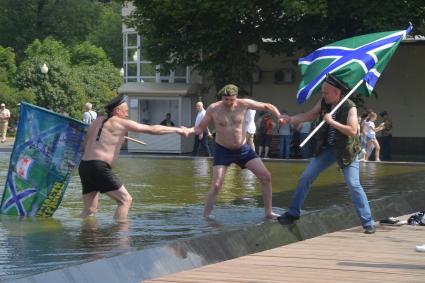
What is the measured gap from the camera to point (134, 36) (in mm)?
40438

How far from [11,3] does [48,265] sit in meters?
80.3

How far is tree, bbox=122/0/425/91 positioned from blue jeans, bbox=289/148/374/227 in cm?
1887

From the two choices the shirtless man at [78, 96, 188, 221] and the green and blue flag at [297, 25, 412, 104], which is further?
the green and blue flag at [297, 25, 412, 104]

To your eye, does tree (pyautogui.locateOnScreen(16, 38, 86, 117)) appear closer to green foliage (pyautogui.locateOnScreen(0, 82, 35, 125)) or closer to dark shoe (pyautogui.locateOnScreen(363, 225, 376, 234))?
green foliage (pyautogui.locateOnScreen(0, 82, 35, 125))

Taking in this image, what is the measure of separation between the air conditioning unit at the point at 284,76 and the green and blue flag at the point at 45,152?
25542 millimetres

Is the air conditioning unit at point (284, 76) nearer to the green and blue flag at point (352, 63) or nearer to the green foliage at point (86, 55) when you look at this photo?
the green and blue flag at point (352, 63)

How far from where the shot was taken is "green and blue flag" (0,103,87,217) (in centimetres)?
1154

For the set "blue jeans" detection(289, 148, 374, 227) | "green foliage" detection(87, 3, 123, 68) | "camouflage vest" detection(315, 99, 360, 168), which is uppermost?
"green foliage" detection(87, 3, 123, 68)

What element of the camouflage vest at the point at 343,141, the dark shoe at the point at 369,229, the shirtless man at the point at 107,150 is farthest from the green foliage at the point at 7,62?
the dark shoe at the point at 369,229

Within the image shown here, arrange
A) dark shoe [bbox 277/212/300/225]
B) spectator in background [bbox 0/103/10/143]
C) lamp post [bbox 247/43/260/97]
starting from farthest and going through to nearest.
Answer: spectator in background [bbox 0/103/10/143] < lamp post [bbox 247/43/260/97] < dark shoe [bbox 277/212/300/225]

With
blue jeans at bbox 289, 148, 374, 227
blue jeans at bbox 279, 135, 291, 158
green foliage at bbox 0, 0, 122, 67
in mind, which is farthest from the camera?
green foliage at bbox 0, 0, 122, 67

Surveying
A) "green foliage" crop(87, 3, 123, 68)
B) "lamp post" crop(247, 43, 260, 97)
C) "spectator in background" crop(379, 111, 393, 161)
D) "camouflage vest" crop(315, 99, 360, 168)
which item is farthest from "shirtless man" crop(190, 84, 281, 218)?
"green foliage" crop(87, 3, 123, 68)

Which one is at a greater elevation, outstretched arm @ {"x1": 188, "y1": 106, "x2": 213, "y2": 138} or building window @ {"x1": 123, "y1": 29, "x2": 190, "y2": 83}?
building window @ {"x1": 123, "y1": 29, "x2": 190, "y2": 83}

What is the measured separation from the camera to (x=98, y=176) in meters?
11.1
